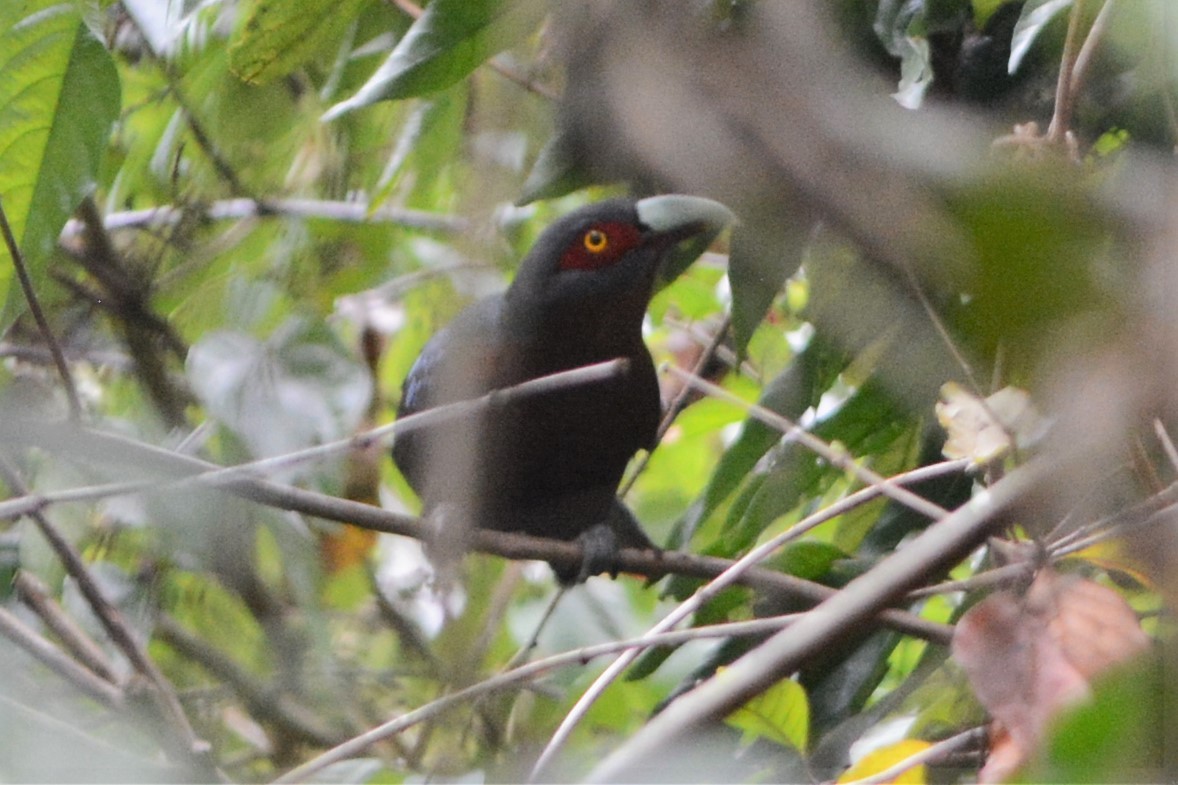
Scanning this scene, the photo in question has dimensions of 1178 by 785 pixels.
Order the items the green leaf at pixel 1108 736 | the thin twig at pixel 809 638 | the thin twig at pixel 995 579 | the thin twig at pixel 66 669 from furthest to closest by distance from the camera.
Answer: the thin twig at pixel 66 669
the thin twig at pixel 995 579
the thin twig at pixel 809 638
the green leaf at pixel 1108 736

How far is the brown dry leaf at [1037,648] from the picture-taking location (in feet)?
4.20

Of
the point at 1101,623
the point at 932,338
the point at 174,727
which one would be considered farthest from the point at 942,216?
the point at 174,727

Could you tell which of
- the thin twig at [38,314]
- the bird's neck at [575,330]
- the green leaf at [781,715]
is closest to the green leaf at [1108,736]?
the green leaf at [781,715]

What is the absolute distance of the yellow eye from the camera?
324 cm

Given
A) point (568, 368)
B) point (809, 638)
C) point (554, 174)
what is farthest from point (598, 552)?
point (809, 638)

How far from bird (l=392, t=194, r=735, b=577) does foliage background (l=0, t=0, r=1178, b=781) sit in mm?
243

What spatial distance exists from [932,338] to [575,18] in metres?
0.72

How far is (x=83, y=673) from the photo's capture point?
9.70 feet

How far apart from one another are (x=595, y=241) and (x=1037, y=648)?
2083mm

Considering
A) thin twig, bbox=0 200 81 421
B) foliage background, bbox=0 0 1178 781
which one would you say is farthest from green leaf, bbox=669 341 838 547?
thin twig, bbox=0 200 81 421

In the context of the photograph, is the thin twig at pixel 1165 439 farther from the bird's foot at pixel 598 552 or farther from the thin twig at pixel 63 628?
the thin twig at pixel 63 628

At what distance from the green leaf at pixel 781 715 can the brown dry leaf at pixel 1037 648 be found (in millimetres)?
518

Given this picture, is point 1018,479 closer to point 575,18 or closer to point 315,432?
point 575,18

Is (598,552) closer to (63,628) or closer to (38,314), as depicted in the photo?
(63,628)
